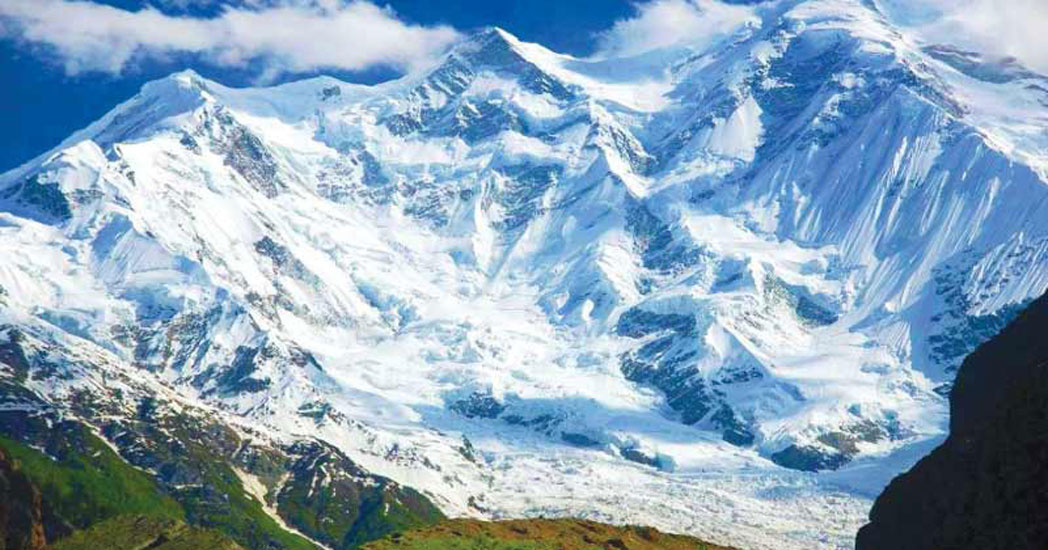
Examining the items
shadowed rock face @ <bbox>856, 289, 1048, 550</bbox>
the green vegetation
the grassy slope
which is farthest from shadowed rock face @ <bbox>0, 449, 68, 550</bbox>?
shadowed rock face @ <bbox>856, 289, 1048, 550</bbox>

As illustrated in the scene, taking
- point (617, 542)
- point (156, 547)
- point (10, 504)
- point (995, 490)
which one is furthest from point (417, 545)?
point (10, 504)

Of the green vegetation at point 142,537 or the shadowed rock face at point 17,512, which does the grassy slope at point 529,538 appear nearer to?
the green vegetation at point 142,537

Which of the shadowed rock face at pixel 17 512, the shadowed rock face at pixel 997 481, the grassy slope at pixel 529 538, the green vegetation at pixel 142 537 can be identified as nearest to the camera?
the shadowed rock face at pixel 997 481

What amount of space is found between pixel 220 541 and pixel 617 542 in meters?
58.5

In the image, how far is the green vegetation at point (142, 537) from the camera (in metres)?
145

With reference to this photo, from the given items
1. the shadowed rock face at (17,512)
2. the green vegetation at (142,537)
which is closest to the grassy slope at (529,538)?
the green vegetation at (142,537)

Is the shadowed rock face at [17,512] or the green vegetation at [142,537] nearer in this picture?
the green vegetation at [142,537]

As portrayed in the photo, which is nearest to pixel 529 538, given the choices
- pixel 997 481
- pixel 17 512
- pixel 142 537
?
pixel 997 481

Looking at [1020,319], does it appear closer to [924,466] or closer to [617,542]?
[924,466]

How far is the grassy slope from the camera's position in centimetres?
10012

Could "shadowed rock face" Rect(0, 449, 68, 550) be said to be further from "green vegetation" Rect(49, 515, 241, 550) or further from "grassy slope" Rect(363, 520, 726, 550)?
"grassy slope" Rect(363, 520, 726, 550)

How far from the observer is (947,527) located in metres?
70.3

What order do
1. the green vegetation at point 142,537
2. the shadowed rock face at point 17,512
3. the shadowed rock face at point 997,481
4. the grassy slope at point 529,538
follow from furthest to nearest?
the shadowed rock face at point 17,512 < the green vegetation at point 142,537 < the grassy slope at point 529,538 < the shadowed rock face at point 997,481

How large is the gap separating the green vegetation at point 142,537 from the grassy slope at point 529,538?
4456 centimetres
